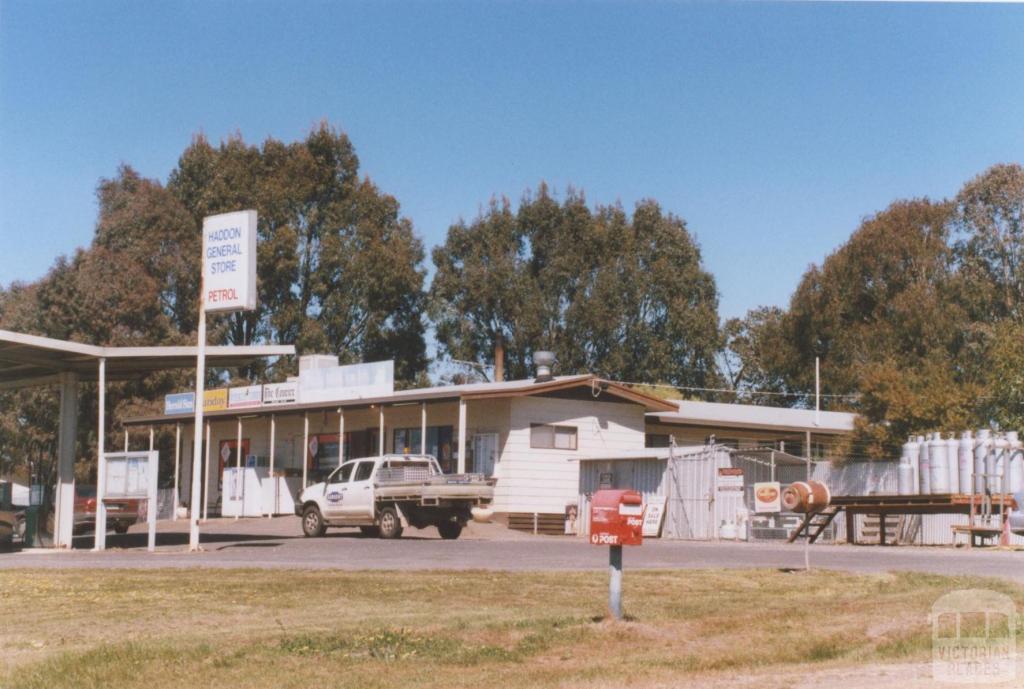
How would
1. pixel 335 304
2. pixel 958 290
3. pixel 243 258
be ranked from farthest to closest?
1. pixel 335 304
2. pixel 958 290
3. pixel 243 258

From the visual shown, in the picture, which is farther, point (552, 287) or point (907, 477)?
point (552, 287)

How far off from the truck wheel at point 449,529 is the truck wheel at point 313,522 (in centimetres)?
284

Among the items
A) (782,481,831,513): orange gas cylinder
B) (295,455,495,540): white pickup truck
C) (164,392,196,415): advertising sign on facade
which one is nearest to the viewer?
(782,481,831,513): orange gas cylinder

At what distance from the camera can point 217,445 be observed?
1864 inches

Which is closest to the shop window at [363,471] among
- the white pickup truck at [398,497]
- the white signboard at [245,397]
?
the white pickup truck at [398,497]

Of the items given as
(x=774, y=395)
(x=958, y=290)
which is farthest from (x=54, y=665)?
(x=774, y=395)

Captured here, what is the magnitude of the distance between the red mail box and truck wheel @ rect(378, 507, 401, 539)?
16.9 metres

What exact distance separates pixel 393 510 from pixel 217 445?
69.2 ft

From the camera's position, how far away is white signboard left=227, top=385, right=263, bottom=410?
41906 mm

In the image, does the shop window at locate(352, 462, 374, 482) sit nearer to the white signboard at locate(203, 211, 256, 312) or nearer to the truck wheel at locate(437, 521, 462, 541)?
the truck wheel at locate(437, 521, 462, 541)

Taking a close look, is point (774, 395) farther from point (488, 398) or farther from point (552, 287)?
point (488, 398)

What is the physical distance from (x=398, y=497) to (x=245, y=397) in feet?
52.6

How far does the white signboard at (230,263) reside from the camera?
23.3 metres

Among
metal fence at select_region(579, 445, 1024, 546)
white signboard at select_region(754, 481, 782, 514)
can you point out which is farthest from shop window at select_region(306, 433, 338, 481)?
white signboard at select_region(754, 481, 782, 514)
